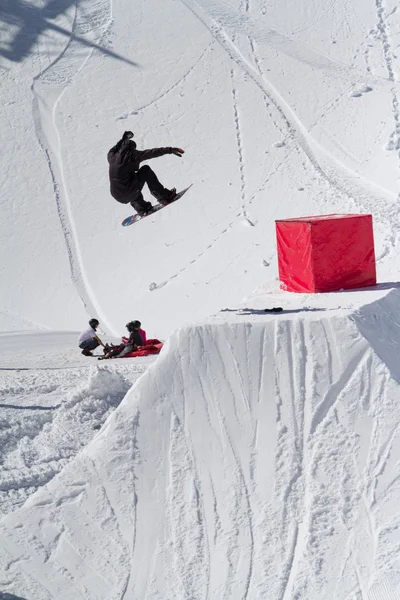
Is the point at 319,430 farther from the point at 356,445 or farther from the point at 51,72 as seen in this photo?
the point at 51,72

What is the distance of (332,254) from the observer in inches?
400

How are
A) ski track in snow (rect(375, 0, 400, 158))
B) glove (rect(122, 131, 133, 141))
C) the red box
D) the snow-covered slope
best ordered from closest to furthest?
1. glove (rect(122, 131, 133, 141))
2. the red box
3. the snow-covered slope
4. ski track in snow (rect(375, 0, 400, 158))

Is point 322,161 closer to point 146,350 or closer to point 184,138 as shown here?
point 184,138

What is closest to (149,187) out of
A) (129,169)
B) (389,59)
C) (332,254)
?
(129,169)

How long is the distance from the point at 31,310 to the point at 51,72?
7993mm

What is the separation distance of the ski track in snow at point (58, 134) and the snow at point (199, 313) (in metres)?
0.06

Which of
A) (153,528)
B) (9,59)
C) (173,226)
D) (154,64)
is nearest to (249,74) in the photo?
(154,64)

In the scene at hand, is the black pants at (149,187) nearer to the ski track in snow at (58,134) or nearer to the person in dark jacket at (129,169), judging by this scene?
the person in dark jacket at (129,169)

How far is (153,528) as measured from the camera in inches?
291

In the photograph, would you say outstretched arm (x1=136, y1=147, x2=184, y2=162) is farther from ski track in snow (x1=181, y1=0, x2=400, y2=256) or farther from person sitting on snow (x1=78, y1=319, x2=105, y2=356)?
ski track in snow (x1=181, y1=0, x2=400, y2=256)

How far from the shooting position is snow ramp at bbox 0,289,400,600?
6926 millimetres

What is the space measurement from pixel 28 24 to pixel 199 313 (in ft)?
41.0

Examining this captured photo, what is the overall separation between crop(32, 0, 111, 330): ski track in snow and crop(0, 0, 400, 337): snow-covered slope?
0.04 m

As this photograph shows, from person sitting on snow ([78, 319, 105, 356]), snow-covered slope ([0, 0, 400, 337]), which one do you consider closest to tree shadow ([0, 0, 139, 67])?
snow-covered slope ([0, 0, 400, 337])
